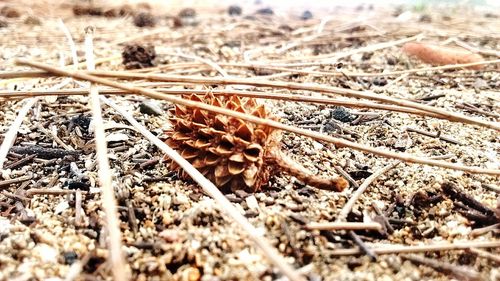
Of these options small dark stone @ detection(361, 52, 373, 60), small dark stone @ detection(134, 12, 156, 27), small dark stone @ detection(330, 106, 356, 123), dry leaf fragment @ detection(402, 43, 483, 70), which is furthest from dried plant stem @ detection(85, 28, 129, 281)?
small dark stone @ detection(134, 12, 156, 27)

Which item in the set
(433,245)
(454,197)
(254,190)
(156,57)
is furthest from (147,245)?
(156,57)

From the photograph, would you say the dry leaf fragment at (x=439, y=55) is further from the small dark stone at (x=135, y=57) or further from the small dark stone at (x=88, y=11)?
the small dark stone at (x=88, y=11)

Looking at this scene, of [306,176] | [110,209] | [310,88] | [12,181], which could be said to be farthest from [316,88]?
[12,181]

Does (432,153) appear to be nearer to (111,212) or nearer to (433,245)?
(433,245)

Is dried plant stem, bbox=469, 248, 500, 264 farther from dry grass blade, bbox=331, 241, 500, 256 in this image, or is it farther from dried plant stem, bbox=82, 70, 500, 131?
dried plant stem, bbox=82, 70, 500, 131

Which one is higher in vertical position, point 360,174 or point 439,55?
point 439,55

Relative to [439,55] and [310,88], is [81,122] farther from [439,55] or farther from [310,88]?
[439,55]
